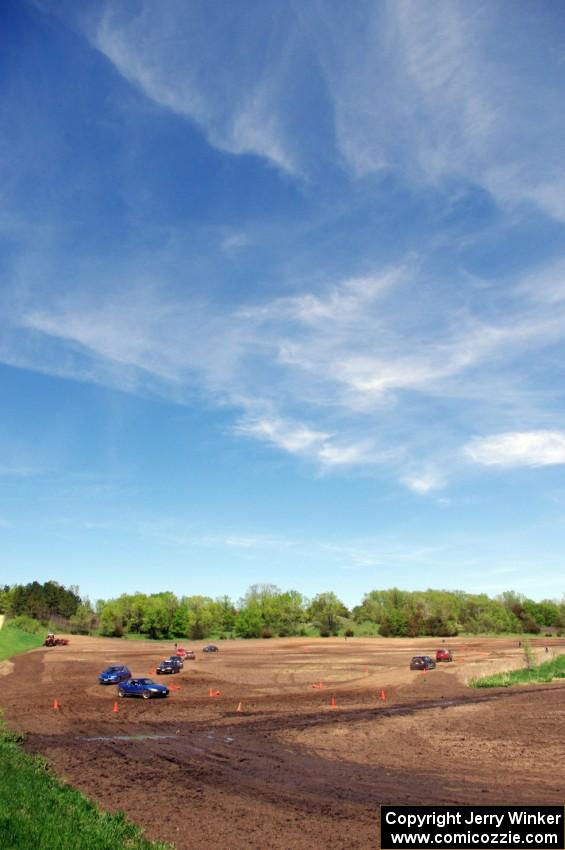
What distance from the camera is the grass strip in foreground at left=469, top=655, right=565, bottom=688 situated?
171 feet

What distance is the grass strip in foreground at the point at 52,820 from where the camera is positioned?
11023 mm

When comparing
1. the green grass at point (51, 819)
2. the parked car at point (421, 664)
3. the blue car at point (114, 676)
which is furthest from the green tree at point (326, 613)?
the green grass at point (51, 819)

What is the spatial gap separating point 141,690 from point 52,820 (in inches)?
1401

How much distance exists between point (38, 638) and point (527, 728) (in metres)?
130

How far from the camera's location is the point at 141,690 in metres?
45.7

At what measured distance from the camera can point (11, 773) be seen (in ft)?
55.0

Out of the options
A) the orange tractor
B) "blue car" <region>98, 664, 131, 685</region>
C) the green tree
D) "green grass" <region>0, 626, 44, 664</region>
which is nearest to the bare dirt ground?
"blue car" <region>98, 664, 131, 685</region>

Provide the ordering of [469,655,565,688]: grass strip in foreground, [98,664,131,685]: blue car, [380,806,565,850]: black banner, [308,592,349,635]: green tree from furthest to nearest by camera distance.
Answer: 1. [308,592,349,635]: green tree
2. [98,664,131,685]: blue car
3. [469,655,565,688]: grass strip in foreground
4. [380,806,565,850]: black banner

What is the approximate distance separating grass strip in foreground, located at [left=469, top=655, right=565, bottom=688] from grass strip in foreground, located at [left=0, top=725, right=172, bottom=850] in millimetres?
43417

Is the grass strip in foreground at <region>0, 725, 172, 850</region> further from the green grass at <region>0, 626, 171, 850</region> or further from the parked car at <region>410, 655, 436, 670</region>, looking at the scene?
the parked car at <region>410, 655, 436, 670</region>

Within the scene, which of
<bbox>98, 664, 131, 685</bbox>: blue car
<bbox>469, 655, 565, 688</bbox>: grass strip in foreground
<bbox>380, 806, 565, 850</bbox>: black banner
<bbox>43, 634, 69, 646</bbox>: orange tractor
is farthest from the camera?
<bbox>43, 634, 69, 646</bbox>: orange tractor

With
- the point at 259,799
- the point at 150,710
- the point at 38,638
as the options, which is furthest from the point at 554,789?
the point at 38,638

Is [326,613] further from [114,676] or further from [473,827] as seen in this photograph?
[473,827]

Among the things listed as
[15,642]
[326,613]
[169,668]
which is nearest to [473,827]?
→ [169,668]
